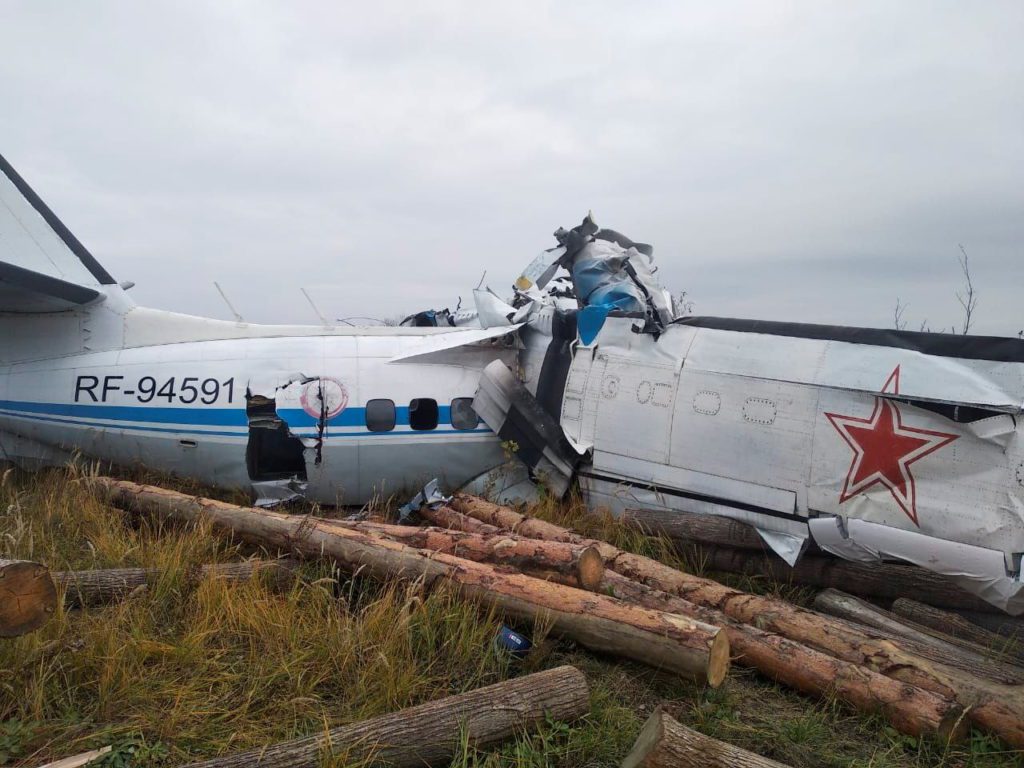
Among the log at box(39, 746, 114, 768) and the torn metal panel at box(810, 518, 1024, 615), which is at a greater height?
the torn metal panel at box(810, 518, 1024, 615)

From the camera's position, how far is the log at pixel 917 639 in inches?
184

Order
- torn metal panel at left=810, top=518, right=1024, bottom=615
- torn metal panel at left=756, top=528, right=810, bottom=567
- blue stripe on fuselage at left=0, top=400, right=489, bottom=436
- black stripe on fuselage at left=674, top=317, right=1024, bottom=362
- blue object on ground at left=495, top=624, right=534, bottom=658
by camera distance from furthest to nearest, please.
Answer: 1. blue stripe on fuselage at left=0, top=400, right=489, bottom=436
2. torn metal panel at left=756, top=528, right=810, bottom=567
3. black stripe on fuselage at left=674, top=317, right=1024, bottom=362
4. torn metal panel at left=810, top=518, right=1024, bottom=615
5. blue object on ground at left=495, top=624, right=534, bottom=658

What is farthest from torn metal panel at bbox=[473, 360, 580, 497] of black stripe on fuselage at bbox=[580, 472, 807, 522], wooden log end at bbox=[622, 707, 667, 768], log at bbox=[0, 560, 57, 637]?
log at bbox=[0, 560, 57, 637]

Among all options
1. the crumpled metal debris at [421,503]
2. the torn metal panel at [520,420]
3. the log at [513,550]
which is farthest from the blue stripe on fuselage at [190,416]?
the log at [513,550]

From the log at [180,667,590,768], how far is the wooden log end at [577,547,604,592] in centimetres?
98

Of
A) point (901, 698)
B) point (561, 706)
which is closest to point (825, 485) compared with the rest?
point (901, 698)

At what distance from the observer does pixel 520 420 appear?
8.17 m

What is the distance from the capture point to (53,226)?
9227 millimetres

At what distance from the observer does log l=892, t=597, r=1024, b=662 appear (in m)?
5.32

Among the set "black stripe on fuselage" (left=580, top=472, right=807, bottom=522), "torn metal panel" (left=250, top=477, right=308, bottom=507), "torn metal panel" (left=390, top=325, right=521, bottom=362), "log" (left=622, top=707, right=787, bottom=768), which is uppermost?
"torn metal panel" (left=390, top=325, right=521, bottom=362)

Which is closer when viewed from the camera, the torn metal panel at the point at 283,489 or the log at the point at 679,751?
the log at the point at 679,751

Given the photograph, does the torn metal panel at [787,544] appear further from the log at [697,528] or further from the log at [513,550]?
the log at [513,550]

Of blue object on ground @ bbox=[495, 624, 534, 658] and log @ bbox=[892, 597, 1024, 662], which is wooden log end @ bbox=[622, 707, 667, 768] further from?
log @ bbox=[892, 597, 1024, 662]

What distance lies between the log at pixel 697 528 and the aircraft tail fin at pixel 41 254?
7308mm
